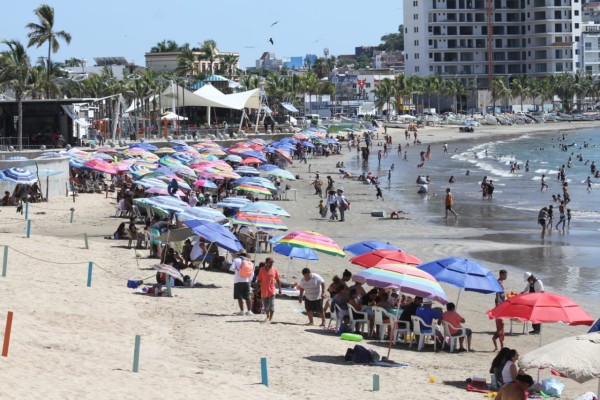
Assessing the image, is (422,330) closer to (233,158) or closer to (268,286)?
(268,286)

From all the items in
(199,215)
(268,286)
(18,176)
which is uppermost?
(18,176)

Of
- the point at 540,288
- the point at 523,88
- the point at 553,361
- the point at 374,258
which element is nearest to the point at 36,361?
the point at 553,361

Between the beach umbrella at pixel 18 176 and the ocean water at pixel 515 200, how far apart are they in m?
13.5

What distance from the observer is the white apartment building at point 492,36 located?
142 meters

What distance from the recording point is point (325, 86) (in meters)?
152

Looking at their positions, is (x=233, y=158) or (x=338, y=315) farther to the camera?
(x=233, y=158)

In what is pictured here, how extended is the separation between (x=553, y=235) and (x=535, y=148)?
60276 mm

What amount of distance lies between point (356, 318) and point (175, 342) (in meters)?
3.31

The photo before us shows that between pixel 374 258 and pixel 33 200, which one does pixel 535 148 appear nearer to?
pixel 33 200

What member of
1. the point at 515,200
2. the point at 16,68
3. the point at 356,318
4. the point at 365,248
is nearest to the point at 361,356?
the point at 356,318

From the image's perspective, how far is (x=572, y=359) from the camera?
1027 cm

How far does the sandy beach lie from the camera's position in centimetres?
1170

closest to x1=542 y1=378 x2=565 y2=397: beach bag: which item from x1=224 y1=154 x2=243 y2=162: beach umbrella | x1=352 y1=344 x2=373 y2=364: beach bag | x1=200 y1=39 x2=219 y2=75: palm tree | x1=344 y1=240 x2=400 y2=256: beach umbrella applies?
x1=352 y1=344 x2=373 y2=364: beach bag

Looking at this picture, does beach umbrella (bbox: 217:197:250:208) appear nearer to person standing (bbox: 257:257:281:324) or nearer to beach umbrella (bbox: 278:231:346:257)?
beach umbrella (bbox: 278:231:346:257)
